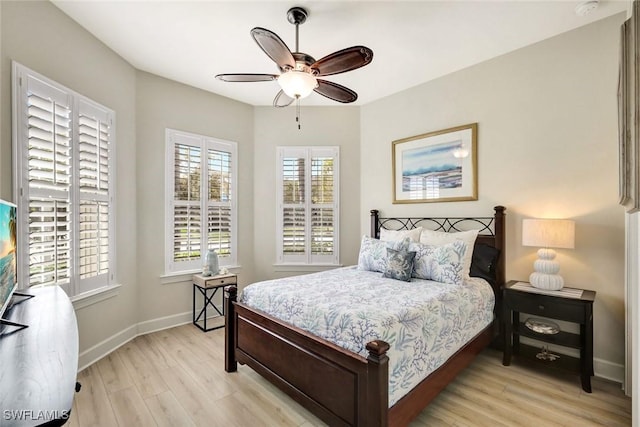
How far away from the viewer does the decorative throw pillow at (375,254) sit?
9.94 ft

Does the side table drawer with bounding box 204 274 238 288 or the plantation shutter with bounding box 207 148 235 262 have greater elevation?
the plantation shutter with bounding box 207 148 235 262

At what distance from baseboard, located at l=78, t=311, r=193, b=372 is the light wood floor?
3.3 inches

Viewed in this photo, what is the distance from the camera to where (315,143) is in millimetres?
4504

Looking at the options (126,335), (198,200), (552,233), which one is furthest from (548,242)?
(126,335)

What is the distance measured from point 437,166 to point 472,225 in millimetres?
795

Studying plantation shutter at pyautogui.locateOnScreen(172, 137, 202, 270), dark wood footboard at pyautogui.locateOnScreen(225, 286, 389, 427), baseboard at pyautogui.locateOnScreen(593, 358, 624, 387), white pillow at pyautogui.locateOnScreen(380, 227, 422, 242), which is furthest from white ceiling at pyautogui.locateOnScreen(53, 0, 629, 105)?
baseboard at pyautogui.locateOnScreen(593, 358, 624, 387)

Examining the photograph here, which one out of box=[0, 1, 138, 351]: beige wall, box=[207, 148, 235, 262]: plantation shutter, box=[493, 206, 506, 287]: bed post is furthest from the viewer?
box=[207, 148, 235, 262]: plantation shutter

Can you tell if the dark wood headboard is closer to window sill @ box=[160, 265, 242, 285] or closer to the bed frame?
the bed frame

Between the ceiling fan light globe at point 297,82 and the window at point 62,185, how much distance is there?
1849 millimetres

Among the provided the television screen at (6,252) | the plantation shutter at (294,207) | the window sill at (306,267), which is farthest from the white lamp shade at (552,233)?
the television screen at (6,252)

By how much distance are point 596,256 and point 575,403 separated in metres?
1.20

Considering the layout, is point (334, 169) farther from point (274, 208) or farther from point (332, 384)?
point (332, 384)

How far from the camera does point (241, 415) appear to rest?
206 centimetres

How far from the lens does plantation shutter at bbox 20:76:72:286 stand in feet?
7.30
